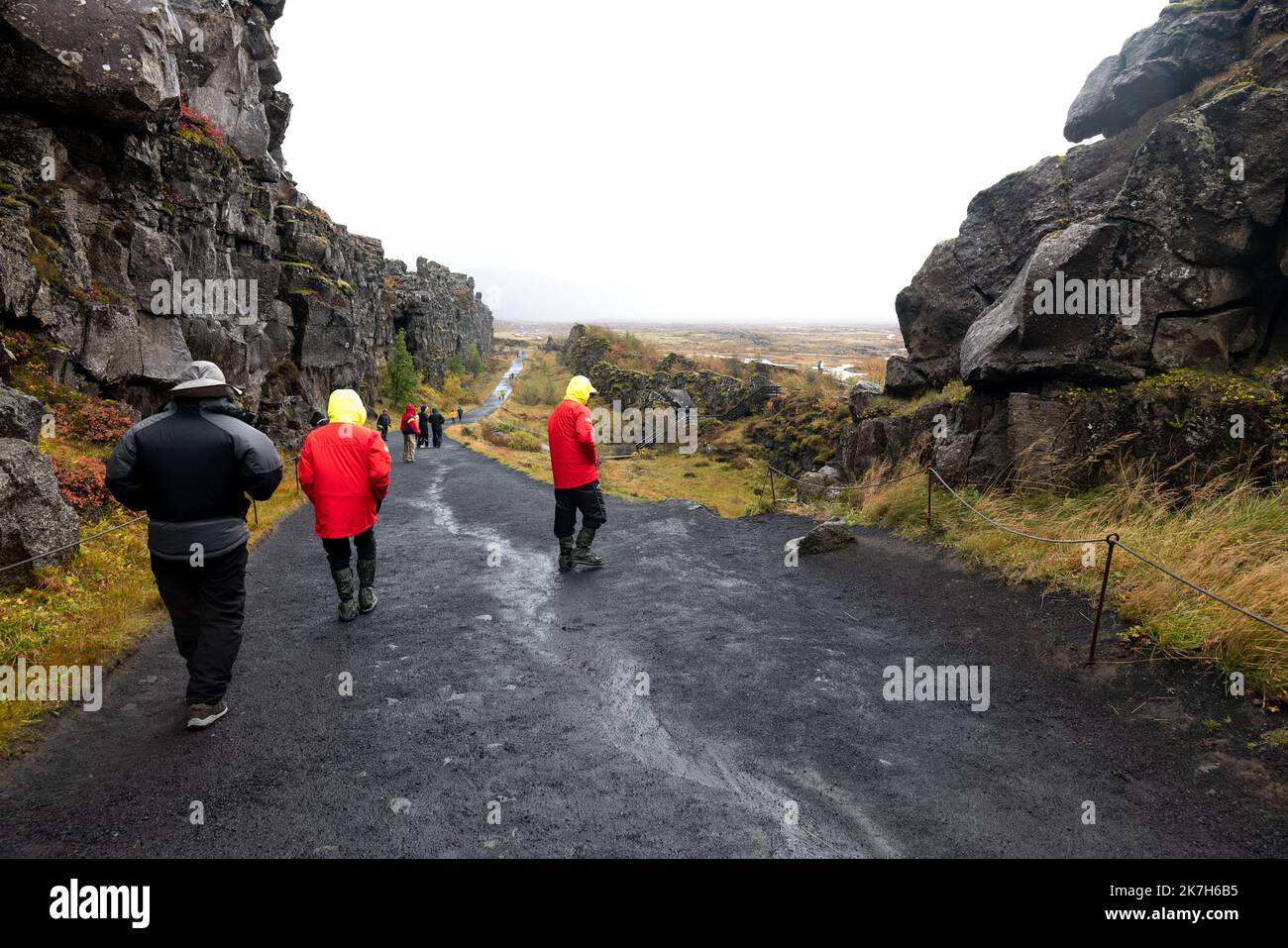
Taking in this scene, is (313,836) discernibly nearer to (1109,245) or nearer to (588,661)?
(588,661)

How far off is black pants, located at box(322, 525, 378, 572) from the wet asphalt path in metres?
0.75

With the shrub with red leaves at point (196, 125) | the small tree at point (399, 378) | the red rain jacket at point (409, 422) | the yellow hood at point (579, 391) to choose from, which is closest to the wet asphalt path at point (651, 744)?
the yellow hood at point (579, 391)

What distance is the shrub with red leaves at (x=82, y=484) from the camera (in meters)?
9.61

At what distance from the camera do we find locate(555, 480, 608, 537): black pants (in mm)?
9172

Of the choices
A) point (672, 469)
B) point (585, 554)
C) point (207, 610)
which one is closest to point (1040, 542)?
point (585, 554)

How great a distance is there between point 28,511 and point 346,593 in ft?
12.5

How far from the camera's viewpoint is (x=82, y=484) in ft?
32.5

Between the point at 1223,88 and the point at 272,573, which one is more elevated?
the point at 1223,88

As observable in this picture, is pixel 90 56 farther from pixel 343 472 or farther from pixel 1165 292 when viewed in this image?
pixel 1165 292

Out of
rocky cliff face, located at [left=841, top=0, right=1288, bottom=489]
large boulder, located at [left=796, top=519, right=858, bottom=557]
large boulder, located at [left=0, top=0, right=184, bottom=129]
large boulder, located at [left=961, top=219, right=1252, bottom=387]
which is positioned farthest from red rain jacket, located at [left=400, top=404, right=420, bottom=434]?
large boulder, located at [left=961, top=219, right=1252, bottom=387]

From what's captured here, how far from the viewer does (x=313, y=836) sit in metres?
3.69

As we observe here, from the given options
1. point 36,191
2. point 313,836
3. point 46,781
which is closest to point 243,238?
point 36,191

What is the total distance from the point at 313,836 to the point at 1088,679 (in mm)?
6307
